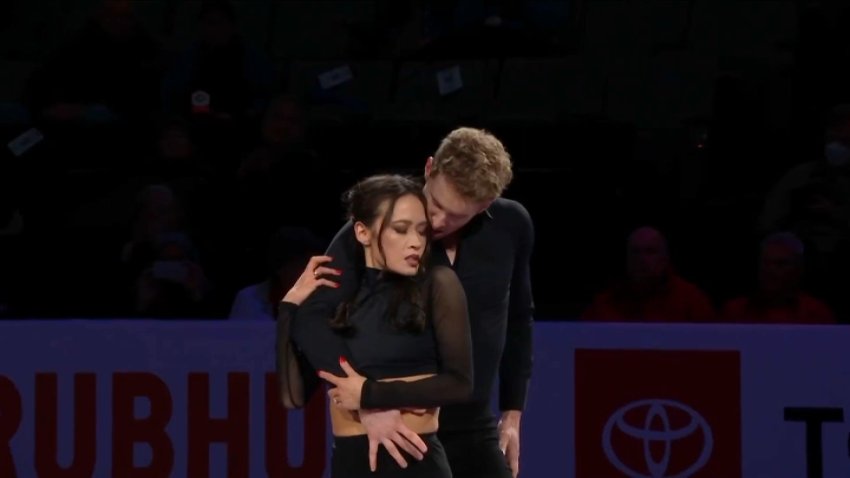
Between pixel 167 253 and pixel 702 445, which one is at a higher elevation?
pixel 167 253

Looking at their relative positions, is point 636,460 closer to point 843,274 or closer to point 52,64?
point 843,274

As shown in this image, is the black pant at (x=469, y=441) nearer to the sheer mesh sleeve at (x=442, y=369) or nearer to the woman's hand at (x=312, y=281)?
the sheer mesh sleeve at (x=442, y=369)

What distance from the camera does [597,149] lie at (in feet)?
29.0

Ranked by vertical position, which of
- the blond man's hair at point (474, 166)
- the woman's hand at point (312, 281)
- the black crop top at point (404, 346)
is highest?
the blond man's hair at point (474, 166)

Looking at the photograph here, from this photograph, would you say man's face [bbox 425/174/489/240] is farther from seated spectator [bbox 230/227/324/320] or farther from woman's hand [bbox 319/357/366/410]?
seated spectator [bbox 230/227/324/320]

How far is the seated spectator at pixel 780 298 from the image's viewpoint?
7109mm

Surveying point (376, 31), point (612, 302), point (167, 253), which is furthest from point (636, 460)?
point (376, 31)

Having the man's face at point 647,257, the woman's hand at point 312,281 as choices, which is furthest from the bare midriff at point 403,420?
the man's face at point 647,257

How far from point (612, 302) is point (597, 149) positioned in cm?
162

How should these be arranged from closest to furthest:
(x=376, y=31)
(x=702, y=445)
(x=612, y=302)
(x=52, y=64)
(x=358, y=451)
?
(x=358, y=451) → (x=702, y=445) → (x=612, y=302) → (x=52, y=64) → (x=376, y=31)

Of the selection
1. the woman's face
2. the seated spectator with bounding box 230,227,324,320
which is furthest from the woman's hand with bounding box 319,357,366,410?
the seated spectator with bounding box 230,227,324,320

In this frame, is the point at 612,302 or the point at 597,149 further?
the point at 597,149

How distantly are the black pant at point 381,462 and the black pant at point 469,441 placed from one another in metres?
0.31

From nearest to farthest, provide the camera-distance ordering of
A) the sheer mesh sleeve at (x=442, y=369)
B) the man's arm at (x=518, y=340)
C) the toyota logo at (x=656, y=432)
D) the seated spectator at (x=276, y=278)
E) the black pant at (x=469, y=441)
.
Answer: the sheer mesh sleeve at (x=442, y=369), the black pant at (x=469, y=441), the man's arm at (x=518, y=340), the toyota logo at (x=656, y=432), the seated spectator at (x=276, y=278)
